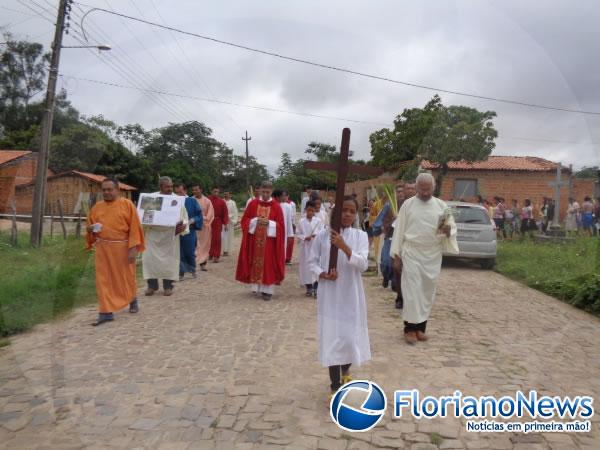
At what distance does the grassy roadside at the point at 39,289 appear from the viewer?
21.4 feet

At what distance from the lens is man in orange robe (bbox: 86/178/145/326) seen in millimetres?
6430

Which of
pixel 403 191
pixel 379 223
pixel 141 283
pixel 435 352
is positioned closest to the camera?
pixel 435 352

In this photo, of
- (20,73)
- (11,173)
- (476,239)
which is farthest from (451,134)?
(20,73)

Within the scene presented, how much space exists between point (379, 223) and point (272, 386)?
13.8 ft

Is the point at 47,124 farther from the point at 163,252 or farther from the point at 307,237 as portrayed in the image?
the point at 307,237

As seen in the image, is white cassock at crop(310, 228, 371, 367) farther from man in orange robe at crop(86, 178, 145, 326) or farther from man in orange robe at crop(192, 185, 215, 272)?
man in orange robe at crop(192, 185, 215, 272)

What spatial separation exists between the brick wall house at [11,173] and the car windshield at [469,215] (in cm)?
2766

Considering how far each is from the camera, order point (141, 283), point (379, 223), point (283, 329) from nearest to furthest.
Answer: point (283, 329), point (379, 223), point (141, 283)

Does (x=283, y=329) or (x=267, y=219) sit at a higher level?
(x=267, y=219)

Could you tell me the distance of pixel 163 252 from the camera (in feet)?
27.0

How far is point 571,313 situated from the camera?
7508 millimetres

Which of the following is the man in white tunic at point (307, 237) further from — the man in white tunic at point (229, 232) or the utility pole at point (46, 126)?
the utility pole at point (46, 126)

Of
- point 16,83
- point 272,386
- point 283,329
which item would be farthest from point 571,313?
point 16,83

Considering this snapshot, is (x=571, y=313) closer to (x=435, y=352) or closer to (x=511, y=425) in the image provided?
(x=435, y=352)
